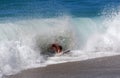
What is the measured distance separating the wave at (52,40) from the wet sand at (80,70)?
0.46 m

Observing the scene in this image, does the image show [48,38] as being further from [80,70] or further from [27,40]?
[80,70]

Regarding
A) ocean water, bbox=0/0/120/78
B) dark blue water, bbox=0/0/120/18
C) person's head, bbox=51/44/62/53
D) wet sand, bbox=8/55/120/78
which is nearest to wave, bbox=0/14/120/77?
ocean water, bbox=0/0/120/78

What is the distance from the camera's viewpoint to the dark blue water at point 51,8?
19578 millimetres

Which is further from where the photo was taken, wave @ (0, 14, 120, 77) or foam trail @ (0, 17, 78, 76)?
wave @ (0, 14, 120, 77)

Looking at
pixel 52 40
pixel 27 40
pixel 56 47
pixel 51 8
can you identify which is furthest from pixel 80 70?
pixel 51 8

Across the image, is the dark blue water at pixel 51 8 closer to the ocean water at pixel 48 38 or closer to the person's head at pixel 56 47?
the ocean water at pixel 48 38

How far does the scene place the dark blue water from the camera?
1958 centimetres

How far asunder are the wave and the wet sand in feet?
1.52

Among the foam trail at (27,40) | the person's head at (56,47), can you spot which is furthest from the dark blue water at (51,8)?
the person's head at (56,47)

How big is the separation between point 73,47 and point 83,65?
2805 millimetres

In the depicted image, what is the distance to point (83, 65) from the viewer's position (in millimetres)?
11773

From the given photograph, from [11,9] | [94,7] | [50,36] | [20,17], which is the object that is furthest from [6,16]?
[94,7]

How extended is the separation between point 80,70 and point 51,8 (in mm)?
11200

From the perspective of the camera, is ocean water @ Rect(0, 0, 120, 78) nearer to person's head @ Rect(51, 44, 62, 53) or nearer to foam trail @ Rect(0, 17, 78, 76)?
foam trail @ Rect(0, 17, 78, 76)
